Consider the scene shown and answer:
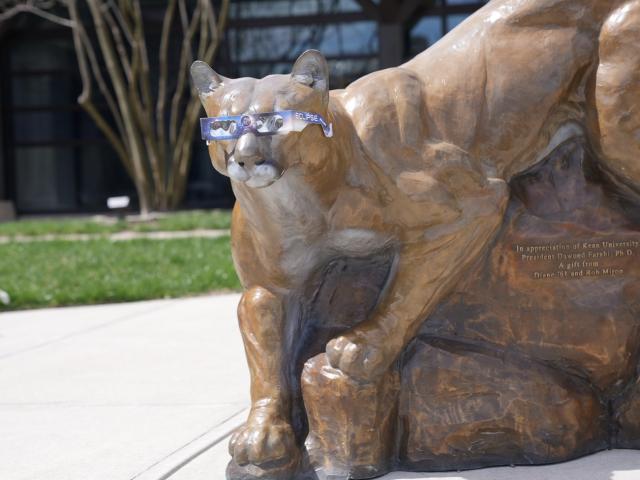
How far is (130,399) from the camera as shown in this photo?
3893mm

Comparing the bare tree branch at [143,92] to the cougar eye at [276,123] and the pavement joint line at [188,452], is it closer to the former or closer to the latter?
the pavement joint line at [188,452]

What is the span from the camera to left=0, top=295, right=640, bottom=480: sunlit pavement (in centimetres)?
284

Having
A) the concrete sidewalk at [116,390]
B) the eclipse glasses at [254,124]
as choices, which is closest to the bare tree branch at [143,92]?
the concrete sidewalk at [116,390]

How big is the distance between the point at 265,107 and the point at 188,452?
4.51 feet

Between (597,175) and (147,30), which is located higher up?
(147,30)

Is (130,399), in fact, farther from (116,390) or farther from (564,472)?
(564,472)

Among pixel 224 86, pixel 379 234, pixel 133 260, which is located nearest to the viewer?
pixel 224 86

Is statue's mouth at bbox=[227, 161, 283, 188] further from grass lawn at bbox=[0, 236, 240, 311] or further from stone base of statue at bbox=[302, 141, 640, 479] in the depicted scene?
grass lawn at bbox=[0, 236, 240, 311]

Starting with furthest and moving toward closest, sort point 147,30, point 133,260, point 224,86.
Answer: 1. point 147,30
2. point 133,260
3. point 224,86

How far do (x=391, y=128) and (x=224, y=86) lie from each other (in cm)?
52

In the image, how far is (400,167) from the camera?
2518 mm

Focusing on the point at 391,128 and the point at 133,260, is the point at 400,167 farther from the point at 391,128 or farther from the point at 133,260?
the point at 133,260

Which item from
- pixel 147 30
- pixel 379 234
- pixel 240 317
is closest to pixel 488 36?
pixel 379 234

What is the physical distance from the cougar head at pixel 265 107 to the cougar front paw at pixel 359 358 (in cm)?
57
